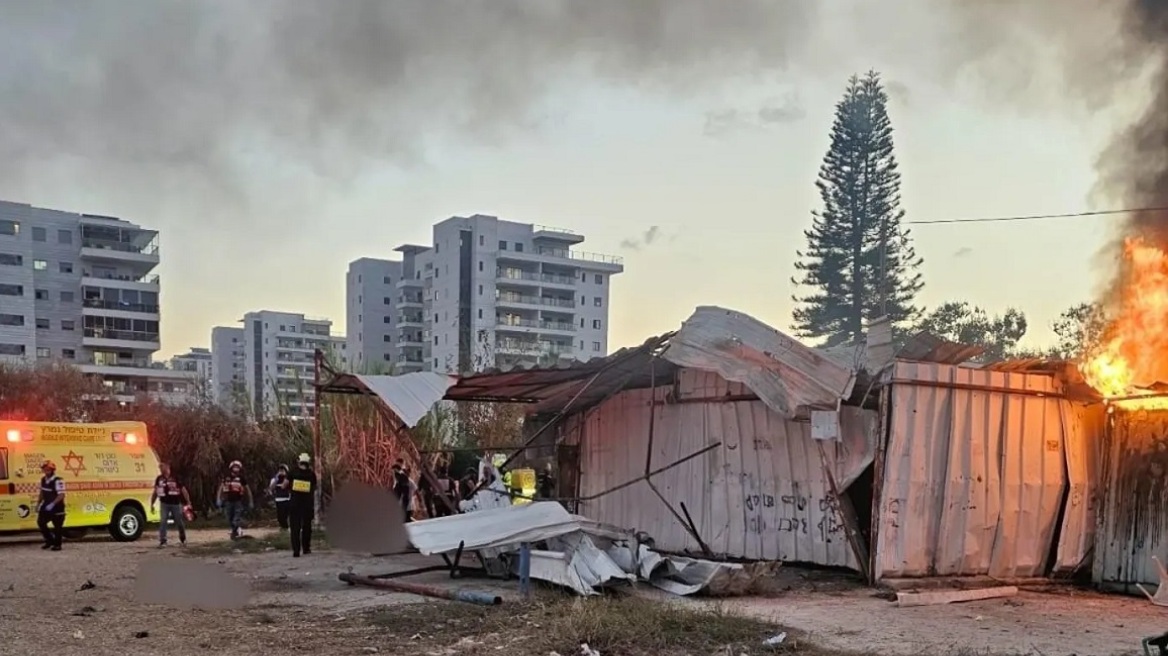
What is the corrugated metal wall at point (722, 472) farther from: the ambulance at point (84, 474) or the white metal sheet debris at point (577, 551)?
the ambulance at point (84, 474)

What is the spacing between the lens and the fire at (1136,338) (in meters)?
10.6

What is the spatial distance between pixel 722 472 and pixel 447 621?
510cm

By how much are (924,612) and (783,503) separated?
284 cm

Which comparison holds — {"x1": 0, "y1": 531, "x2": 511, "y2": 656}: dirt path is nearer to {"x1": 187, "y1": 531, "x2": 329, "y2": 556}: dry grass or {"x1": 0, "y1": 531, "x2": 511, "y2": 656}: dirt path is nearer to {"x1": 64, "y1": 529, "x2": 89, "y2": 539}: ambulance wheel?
{"x1": 187, "y1": 531, "x2": 329, "y2": 556}: dry grass

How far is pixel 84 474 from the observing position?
56.3ft

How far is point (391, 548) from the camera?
47.7 ft

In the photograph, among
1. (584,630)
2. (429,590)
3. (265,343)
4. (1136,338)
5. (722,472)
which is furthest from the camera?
(265,343)

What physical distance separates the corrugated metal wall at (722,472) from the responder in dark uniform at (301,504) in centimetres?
425

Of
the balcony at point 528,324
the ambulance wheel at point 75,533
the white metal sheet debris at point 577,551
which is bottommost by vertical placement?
the ambulance wheel at point 75,533

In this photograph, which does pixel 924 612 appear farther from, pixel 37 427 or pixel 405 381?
pixel 37 427

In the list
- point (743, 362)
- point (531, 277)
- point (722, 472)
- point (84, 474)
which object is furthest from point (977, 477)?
point (531, 277)

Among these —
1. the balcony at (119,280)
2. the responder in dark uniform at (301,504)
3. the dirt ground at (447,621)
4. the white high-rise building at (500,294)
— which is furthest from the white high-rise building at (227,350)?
the dirt ground at (447,621)

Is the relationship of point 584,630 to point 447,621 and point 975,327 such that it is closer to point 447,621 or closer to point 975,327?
point 447,621

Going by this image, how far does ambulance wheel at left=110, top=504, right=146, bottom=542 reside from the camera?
17484mm
